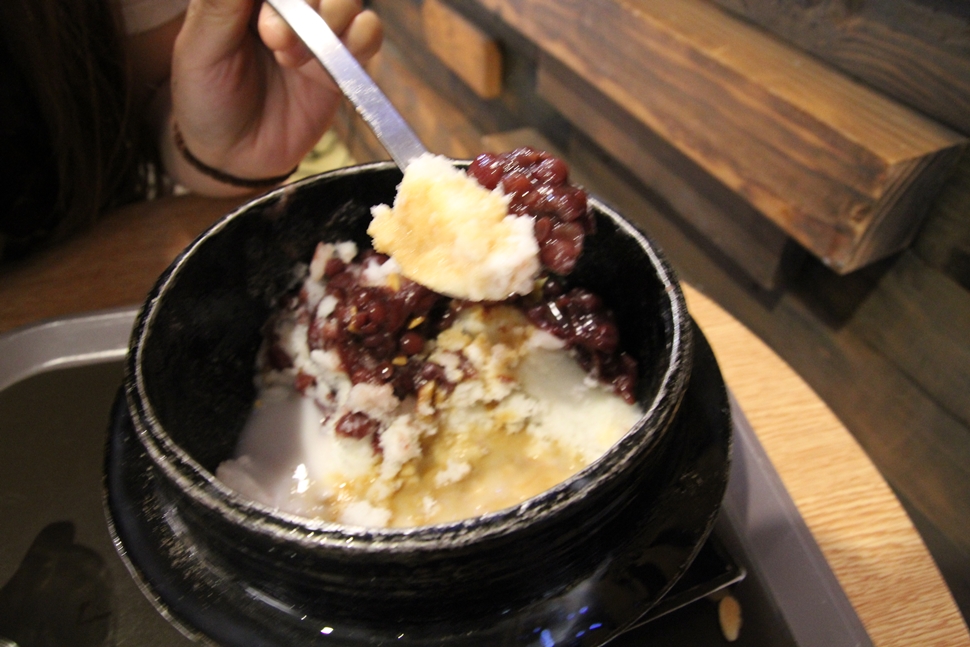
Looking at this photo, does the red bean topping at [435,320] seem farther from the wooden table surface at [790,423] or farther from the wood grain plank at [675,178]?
the wood grain plank at [675,178]

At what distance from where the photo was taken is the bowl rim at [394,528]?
44 centimetres

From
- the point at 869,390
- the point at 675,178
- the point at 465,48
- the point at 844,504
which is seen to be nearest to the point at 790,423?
the point at 844,504

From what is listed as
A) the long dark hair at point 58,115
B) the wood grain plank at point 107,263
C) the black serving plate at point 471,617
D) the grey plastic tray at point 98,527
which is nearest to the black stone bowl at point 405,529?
the black serving plate at point 471,617

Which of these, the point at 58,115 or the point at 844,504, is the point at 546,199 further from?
the point at 58,115

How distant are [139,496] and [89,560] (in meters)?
0.15

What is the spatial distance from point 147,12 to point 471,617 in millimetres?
1344

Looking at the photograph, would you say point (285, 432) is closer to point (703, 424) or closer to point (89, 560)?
point (89, 560)

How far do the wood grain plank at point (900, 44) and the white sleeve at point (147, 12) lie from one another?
1187mm

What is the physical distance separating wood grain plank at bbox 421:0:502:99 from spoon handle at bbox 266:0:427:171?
1280 mm

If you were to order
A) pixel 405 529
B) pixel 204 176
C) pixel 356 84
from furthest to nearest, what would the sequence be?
pixel 204 176 → pixel 356 84 → pixel 405 529

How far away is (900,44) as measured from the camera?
3.33 ft

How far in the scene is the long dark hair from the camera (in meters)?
1.06

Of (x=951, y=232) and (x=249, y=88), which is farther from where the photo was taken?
(x=249, y=88)

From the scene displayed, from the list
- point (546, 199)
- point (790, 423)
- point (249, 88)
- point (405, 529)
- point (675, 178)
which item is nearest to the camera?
point (405, 529)
